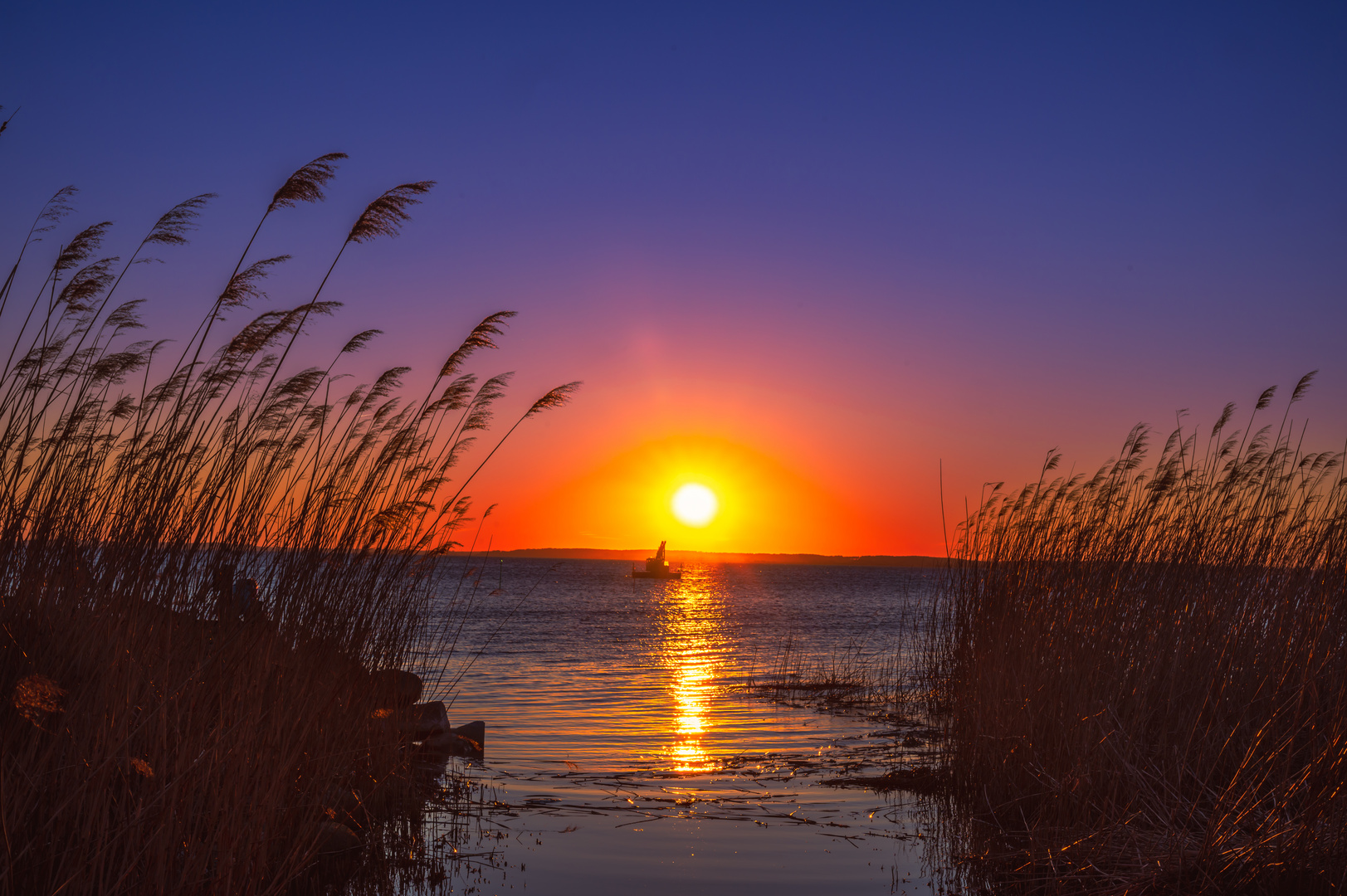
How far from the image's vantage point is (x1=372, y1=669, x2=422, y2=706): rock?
17.5 ft

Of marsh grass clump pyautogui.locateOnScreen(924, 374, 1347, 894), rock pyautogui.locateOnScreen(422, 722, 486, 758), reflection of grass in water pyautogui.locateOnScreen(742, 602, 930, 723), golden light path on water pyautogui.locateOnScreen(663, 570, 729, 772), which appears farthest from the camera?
reflection of grass in water pyautogui.locateOnScreen(742, 602, 930, 723)

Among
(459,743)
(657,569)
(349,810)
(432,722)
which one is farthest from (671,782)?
(657,569)

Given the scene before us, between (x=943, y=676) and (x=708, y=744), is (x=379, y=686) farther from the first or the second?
(x=943, y=676)

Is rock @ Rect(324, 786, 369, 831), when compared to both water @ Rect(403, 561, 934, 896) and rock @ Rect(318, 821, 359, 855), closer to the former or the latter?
rock @ Rect(318, 821, 359, 855)

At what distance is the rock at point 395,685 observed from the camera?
5.34 m

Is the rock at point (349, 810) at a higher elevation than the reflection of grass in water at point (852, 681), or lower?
higher

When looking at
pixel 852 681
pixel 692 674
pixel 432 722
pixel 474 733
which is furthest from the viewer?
pixel 692 674

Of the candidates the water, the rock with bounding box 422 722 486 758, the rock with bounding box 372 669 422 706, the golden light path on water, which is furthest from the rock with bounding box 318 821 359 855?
the golden light path on water

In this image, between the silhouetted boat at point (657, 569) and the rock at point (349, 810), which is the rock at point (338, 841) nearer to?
the rock at point (349, 810)

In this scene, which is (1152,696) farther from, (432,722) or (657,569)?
(657,569)

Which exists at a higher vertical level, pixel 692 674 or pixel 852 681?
pixel 852 681

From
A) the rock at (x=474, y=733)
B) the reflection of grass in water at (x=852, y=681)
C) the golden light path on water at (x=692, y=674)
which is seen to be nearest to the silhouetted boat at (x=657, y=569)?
the golden light path on water at (x=692, y=674)

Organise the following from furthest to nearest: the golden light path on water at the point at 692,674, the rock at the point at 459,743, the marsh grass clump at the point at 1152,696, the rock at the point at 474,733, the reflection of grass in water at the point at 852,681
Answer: the reflection of grass in water at the point at 852,681
the golden light path on water at the point at 692,674
the rock at the point at 474,733
the rock at the point at 459,743
the marsh grass clump at the point at 1152,696

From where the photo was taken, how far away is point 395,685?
5.36 metres
